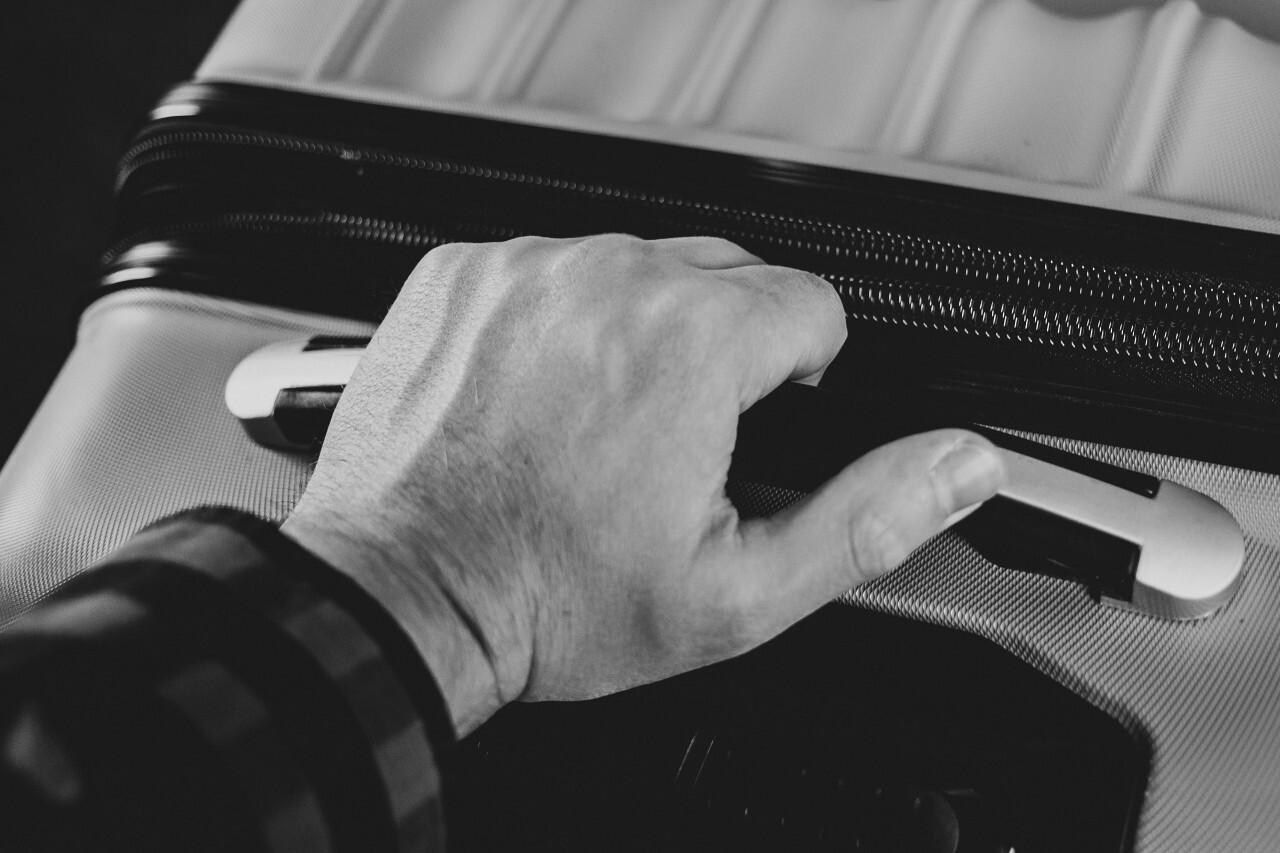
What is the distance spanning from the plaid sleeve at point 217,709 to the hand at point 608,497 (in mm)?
65

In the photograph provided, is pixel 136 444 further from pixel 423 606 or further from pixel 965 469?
pixel 965 469

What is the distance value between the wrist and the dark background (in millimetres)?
1567

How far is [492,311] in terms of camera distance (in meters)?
0.70

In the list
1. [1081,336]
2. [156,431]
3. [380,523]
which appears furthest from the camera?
[156,431]

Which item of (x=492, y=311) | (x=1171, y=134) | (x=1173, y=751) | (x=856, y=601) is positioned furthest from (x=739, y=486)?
(x=1171, y=134)

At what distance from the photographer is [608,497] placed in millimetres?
617

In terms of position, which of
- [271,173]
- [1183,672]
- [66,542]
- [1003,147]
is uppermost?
[1003,147]

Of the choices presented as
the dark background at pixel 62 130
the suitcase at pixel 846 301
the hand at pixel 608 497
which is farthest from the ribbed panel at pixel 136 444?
the dark background at pixel 62 130

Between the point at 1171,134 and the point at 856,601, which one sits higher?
the point at 1171,134

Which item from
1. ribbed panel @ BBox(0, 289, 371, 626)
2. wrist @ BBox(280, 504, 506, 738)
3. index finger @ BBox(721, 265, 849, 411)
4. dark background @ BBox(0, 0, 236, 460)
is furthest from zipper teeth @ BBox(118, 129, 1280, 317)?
dark background @ BBox(0, 0, 236, 460)

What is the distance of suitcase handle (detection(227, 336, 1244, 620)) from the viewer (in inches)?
24.9

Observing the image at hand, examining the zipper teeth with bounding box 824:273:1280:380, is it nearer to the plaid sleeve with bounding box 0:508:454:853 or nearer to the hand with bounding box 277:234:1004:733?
the hand with bounding box 277:234:1004:733

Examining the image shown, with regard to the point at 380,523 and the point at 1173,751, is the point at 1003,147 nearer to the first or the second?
the point at 1173,751

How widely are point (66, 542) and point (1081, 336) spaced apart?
2.62ft
